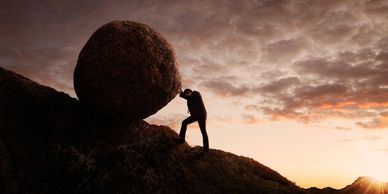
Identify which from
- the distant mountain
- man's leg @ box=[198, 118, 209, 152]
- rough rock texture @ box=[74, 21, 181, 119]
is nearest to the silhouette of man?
man's leg @ box=[198, 118, 209, 152]

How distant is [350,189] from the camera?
18406 mm

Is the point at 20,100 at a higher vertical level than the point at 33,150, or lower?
higher

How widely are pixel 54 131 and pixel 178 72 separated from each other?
5926 millimetres

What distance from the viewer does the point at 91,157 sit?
1548 cm

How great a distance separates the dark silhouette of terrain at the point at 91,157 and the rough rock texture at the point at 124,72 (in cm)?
108

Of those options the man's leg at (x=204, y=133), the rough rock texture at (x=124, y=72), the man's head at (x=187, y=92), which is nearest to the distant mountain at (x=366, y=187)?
the man's leg at (x=204, y=133)

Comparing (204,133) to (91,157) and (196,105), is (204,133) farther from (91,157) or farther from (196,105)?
(91,157)

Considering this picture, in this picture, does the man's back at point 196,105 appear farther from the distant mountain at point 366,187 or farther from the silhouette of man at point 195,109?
the distant mountain at point 366,187

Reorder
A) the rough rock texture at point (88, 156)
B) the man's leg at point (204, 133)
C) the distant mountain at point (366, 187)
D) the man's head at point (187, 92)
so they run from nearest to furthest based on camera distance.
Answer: the rough rock texture at point (88, 156), the man's leg at point (204, 133), the man's head at point (187, 92), the distant mountain at point (366, 187)

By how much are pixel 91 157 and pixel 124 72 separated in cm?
366

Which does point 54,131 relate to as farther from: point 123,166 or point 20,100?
point 123,166

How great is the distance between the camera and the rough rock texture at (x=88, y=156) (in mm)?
14375

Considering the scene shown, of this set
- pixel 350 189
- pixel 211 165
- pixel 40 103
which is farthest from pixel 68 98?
pixel 350 189

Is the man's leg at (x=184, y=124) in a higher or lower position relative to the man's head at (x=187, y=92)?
lower
